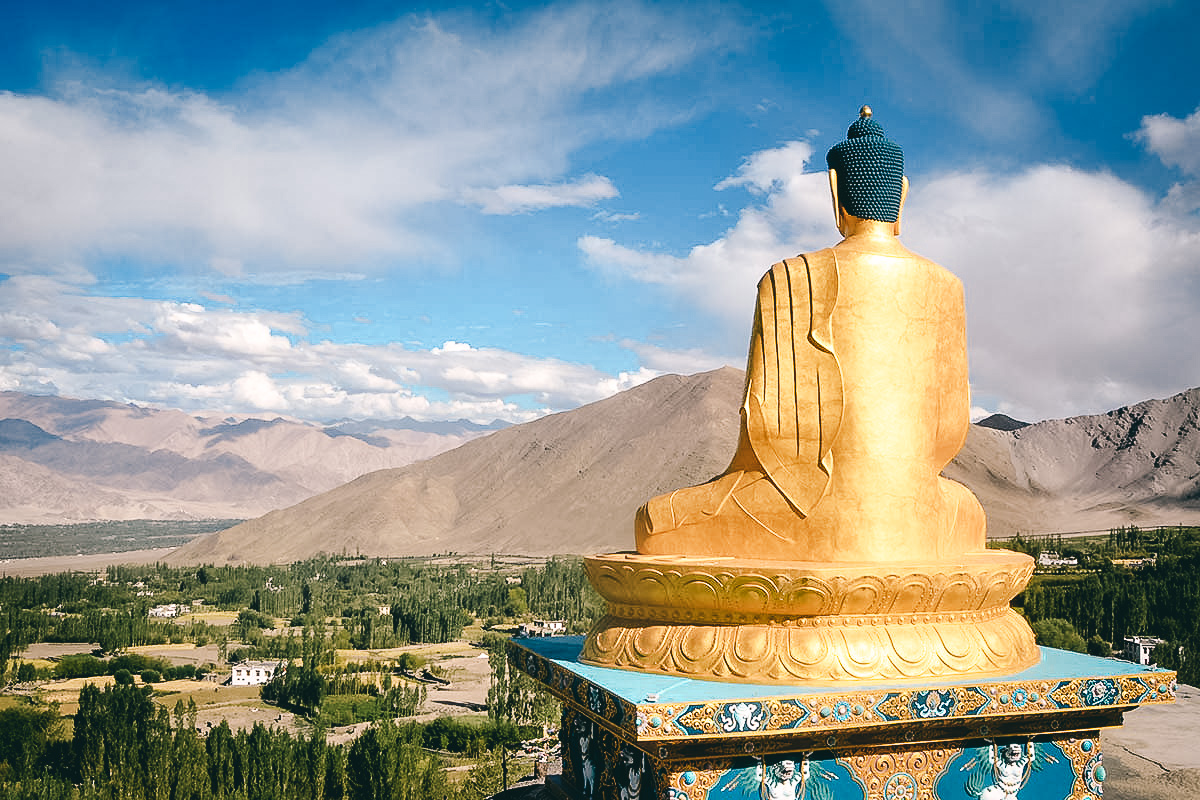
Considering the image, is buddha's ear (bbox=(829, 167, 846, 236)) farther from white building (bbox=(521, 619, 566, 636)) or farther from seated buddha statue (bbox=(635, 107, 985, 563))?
white building (bbox=(521, 619, 566, 636))

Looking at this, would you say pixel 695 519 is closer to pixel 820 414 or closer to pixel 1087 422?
pixel 820 414

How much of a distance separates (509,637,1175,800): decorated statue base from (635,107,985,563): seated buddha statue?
4.39 ft

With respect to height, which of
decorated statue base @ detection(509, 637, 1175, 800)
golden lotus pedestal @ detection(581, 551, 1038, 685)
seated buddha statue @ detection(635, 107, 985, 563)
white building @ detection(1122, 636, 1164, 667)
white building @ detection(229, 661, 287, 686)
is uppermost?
seated buddha statue @ detection(635, 107, 985, 563)

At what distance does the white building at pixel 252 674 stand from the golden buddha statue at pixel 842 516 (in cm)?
3776

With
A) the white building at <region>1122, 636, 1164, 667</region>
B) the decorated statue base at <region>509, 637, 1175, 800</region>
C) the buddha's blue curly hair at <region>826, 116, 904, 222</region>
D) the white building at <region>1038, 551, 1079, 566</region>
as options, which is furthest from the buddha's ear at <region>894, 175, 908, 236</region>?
the white building at <region>1038, 551, 1079, 566</region>

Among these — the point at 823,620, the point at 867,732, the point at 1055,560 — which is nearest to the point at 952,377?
the point at 823,620

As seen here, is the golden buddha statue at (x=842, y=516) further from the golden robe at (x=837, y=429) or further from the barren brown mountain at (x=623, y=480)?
the barren brown mountain at (x=623, y=480)

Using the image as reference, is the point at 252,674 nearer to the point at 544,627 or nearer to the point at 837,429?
the point at 544,627

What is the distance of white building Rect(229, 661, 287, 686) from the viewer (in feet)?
139

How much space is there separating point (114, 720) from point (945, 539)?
25.2 m

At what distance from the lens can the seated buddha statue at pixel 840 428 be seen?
344 inches

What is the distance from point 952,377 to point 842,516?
6.74 feet

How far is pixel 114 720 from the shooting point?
26.6 meters

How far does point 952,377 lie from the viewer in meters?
9.59
